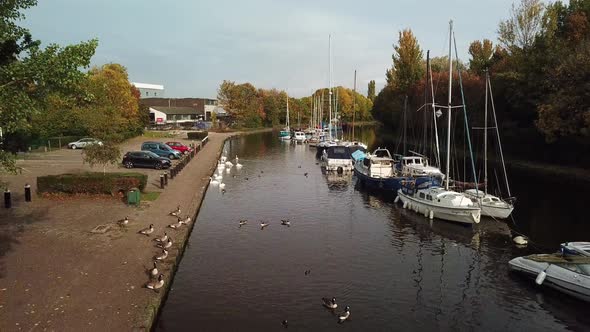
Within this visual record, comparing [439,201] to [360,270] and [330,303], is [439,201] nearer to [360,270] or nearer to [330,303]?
[360,270]

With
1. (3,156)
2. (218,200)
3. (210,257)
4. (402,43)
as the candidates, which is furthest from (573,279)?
(402,43)

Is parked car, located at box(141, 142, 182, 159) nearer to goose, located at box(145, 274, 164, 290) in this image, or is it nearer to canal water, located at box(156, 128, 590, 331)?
canal water, located at box(156, 128, 590, 331)

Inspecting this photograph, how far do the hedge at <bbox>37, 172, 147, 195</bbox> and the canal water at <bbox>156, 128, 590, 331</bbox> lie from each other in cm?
524

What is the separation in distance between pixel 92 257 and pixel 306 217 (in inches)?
596

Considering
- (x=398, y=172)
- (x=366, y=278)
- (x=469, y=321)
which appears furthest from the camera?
(x=398, y=172)

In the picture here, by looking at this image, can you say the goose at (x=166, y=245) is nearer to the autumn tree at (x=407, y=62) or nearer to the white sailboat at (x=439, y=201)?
the white sailboat at (x=439, y=201)

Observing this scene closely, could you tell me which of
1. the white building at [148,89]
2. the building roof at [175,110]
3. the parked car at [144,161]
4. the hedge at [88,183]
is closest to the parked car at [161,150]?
the parked car at [144,161]

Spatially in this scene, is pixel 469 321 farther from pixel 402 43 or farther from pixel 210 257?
pixel 402 43

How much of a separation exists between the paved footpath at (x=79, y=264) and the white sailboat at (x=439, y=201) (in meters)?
14.8

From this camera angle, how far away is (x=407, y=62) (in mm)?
97625

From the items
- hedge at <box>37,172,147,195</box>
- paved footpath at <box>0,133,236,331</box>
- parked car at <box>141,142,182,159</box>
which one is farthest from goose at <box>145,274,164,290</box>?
parked car at <box>141,142,182,159</box>

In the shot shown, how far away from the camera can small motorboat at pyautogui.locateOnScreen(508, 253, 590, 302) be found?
1867 cm

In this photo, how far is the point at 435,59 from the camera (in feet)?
402

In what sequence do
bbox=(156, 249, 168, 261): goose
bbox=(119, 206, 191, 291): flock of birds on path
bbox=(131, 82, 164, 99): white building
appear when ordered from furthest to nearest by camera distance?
1. bbox=(131, 82, 164, 99): white building
2. bbox=(156, 249, 168, 261): goose
3. bbox=(119, 206, 191, 291): flock of birds on path
